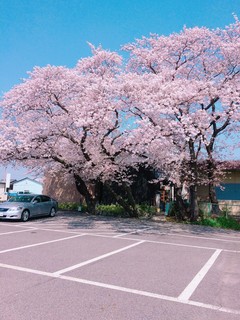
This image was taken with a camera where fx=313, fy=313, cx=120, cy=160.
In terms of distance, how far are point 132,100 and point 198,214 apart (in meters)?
7.92

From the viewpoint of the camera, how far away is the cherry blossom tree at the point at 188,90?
1313 cm

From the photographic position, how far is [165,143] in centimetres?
1431

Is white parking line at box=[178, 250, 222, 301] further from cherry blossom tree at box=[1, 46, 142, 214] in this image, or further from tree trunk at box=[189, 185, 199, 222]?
tree trunk at box=[189, 185, 199, 222]

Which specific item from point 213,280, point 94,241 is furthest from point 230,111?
point 213,280

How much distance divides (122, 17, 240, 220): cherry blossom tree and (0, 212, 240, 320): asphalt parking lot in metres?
5.27

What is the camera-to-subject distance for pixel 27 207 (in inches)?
632

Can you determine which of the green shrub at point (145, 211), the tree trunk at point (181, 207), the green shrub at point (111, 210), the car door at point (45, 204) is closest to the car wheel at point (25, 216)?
the car door at point (45, 204)

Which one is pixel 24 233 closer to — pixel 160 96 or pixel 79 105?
pixel 79 105

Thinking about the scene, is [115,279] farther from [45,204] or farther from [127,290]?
[45,204]

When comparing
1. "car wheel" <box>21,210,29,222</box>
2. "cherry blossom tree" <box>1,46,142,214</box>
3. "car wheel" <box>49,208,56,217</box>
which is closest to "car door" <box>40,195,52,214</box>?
"car wheel" <box>49,208,56,217</box>

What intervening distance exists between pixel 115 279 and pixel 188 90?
9.35 metres

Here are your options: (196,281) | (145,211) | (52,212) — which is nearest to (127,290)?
(196,281)

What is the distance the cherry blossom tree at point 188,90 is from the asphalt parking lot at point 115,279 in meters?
5.27

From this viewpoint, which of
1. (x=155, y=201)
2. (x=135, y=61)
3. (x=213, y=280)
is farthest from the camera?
(x=155, y=201)
